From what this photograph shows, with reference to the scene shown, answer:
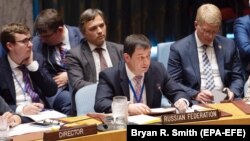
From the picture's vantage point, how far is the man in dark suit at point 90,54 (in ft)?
14.8

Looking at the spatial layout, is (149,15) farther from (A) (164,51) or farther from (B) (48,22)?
(B) (48,22)

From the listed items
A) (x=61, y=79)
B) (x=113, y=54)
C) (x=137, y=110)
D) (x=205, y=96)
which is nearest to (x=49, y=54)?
(x=61, y=79)

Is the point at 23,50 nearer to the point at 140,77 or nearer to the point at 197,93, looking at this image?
the point at 140,77

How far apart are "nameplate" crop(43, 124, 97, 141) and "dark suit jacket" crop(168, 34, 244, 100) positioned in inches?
67.2

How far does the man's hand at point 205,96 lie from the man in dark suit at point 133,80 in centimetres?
39

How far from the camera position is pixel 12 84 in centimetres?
391

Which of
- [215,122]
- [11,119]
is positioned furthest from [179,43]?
[11,119]

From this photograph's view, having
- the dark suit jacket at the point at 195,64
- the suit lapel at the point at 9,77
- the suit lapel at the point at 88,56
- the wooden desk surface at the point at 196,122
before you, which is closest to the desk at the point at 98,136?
the wooden desk surface at the point at 196,122

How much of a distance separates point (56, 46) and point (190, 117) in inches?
85.4

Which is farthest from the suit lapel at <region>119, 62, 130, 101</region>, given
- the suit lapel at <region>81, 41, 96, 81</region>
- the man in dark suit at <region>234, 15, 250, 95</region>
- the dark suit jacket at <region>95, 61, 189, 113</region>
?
the man in dark suit at <region>234, 15, 250, 95</region>

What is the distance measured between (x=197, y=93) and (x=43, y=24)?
1.53 metres

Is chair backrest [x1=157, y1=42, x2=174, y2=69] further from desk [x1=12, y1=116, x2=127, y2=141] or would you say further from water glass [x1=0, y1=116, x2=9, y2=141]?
water glass [x1=0, y1=116, x2=9, y2=141]

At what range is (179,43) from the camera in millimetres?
4523

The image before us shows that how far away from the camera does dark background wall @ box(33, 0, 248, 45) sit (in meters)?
6.25
